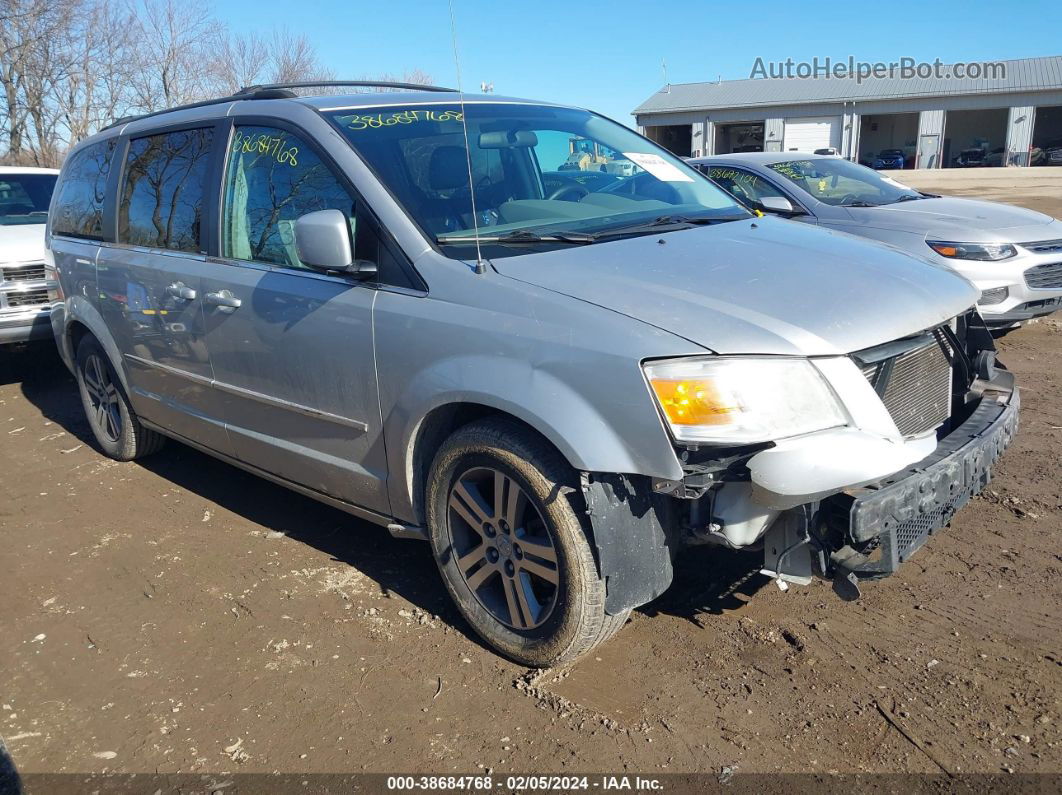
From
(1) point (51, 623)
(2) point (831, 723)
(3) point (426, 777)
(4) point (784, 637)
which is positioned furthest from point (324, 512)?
(2) point (831, 723)

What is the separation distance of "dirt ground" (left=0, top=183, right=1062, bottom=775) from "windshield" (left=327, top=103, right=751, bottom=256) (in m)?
1.50

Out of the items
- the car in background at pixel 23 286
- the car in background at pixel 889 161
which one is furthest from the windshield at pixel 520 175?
the car in background at pixel 889 161

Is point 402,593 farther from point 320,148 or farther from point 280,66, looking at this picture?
point 280,66

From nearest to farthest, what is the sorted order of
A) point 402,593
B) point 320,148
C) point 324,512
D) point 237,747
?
point 237,747 < point 320,148 < point 402,593 < point 324,512

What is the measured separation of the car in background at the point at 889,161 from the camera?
1789 inches

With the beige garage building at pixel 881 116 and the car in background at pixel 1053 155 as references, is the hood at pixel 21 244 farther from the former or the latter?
the car in background at pixel 1053 155

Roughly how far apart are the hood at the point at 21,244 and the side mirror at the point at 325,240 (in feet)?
18.3

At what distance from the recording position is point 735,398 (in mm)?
2369

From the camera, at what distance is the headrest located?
329 centimetres

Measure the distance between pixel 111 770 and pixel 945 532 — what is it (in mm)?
3401

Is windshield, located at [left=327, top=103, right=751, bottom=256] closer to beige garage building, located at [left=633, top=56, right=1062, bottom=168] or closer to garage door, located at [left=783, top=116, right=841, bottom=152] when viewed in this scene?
beige garage building, located at [left=633, top=56, right=1062, bottom=168]

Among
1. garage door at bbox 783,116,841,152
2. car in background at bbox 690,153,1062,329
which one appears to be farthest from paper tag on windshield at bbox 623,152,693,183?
garage door at bbox 783,116,841,152

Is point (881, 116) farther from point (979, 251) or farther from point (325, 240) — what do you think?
point (325, 240)

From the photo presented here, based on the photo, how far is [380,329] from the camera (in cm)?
304
